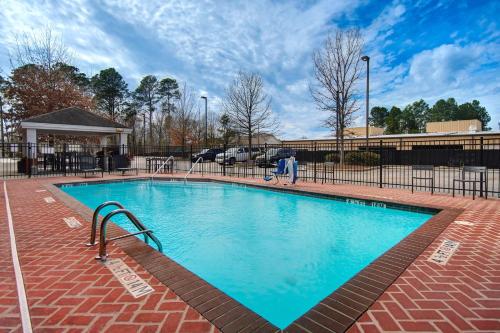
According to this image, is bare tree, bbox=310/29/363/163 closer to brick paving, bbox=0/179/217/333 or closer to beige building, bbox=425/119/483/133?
brick paving, bbox=0/179/217/333

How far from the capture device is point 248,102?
22250 mm

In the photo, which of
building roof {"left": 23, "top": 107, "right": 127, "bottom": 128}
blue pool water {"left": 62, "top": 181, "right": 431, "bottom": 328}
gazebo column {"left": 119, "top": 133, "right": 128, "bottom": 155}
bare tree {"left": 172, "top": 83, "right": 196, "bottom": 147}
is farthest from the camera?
bare tree {"left": 172, "top": 83, "right": 196, "bottom": 147}

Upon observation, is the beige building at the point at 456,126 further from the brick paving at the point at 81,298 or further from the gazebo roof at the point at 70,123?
the brick paving at the point at 81,298

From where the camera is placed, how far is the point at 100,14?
1125cm

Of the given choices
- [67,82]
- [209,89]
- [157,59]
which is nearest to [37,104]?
[67,82]

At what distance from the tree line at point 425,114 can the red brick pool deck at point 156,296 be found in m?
62.3

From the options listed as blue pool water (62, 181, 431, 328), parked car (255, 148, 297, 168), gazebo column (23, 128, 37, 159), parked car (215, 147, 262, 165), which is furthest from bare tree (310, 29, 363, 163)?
gazebo column (23, 128, 37, 159)

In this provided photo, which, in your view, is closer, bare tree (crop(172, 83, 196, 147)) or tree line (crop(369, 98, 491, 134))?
bare tree (crop(172, 83, 196, 147))

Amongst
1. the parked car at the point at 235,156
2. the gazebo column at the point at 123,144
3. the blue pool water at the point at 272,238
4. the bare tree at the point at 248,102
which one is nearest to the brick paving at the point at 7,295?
the blue pool water at the point at 272,238

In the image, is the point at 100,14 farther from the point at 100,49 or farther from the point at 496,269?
the point at 496,269

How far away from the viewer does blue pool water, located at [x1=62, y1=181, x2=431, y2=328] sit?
3688 mm

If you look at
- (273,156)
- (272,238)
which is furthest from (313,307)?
(273,156)

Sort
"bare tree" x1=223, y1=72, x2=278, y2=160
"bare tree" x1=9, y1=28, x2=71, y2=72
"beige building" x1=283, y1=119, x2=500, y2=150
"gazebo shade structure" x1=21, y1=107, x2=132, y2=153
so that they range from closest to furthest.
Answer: "gazebo shade structure" x1=21, y1=107, x2=132, y2=153
"bare tree" x1=9, y1=28, x2=71, y2=72
"bare tree" x1=223, y1=72, x2=278, y2=160
"beige building" x1=283, y1=119, x2=500, y2=150

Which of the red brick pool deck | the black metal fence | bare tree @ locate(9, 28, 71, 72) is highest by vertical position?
bare tree @ locate(9, 28, 71, 72)
